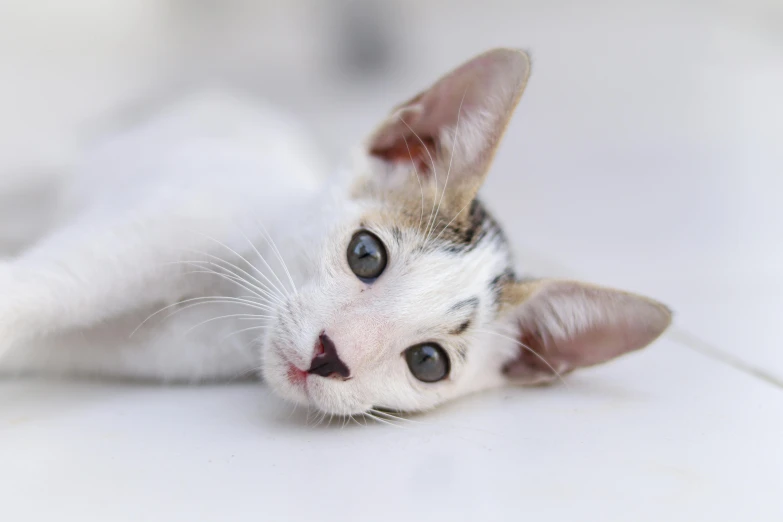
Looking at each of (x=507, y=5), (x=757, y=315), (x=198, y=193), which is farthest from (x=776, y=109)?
(x=198, y=193)

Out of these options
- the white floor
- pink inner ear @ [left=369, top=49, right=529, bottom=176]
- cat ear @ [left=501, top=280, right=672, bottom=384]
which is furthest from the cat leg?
cat ear @ [left=501, top=280, right=672, bottom=384]

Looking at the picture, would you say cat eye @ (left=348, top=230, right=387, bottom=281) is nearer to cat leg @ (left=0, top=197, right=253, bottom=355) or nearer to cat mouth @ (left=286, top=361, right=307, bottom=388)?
cat mouth @ (left=286, top=361, right=307, bottom=388)

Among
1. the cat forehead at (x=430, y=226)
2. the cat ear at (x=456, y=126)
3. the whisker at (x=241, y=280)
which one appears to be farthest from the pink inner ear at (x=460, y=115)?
the whisker at (x=241, y=280)

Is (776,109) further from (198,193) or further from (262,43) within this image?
(198,193)

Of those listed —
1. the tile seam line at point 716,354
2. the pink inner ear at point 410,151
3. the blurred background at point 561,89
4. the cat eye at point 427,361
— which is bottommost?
the tile seam line at point 716,354

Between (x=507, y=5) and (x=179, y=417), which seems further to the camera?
(x=507, y=5)

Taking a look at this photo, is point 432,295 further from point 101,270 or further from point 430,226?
point 101,270

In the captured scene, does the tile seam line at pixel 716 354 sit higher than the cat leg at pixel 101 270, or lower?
lower

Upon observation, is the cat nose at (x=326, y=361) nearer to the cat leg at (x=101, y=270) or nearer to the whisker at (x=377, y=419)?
the whisker at (x=377, y=419)
